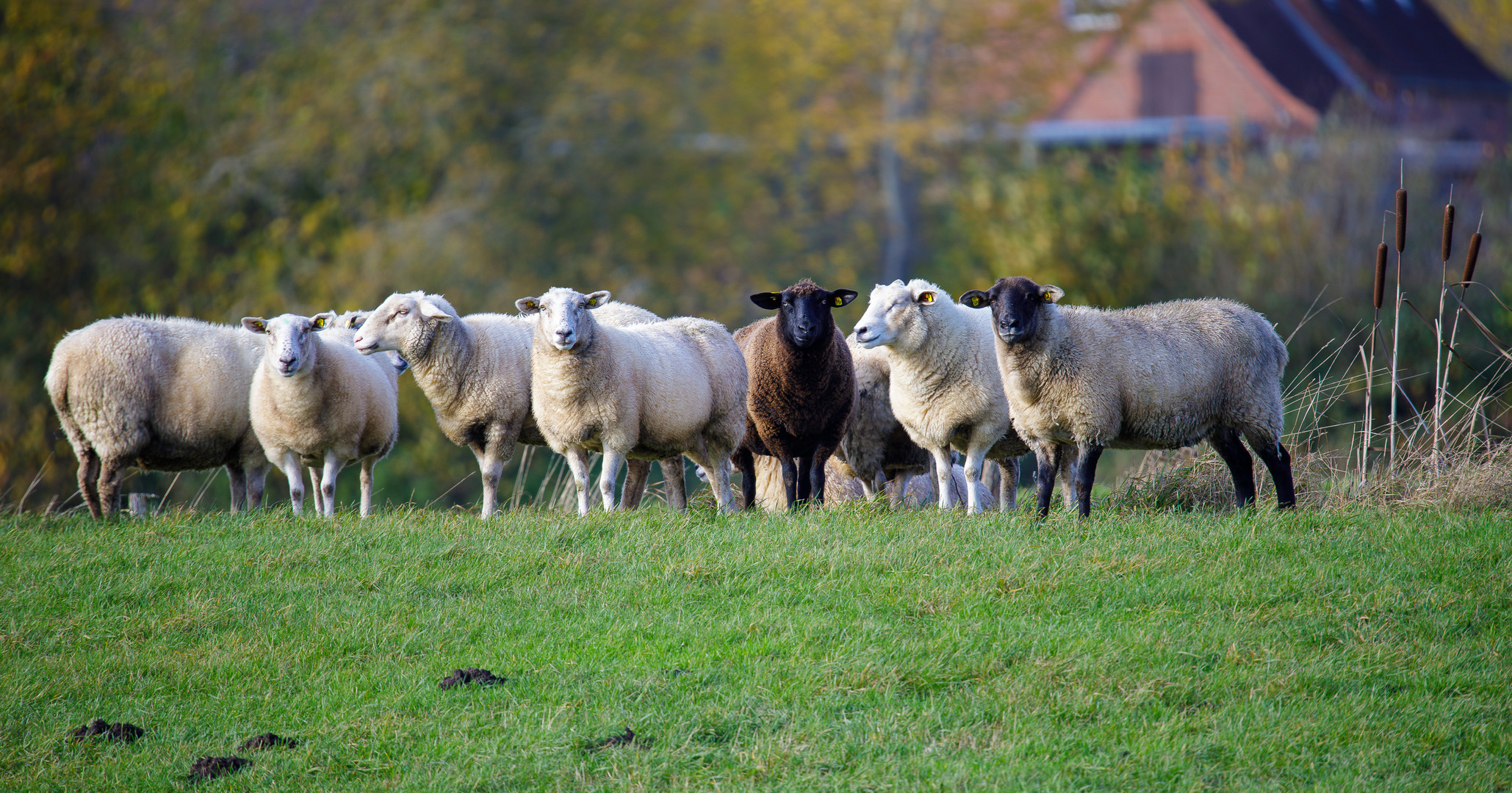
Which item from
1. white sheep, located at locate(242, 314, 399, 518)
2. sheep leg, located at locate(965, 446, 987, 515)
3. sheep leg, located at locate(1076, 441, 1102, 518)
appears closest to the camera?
sheep leg, located at locate(1076, 441, 1102, 518)

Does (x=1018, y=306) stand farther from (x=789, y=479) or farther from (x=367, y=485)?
(x=367, y=485)

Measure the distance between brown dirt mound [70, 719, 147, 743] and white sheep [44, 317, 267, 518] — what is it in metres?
4.55

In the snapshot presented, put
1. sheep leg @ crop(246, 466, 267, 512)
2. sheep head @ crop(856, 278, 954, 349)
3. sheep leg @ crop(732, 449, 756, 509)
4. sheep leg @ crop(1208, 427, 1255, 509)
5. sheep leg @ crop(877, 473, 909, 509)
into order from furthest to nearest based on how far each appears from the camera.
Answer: sheep leg @ crop(877, 473, 909, 509), sheep leg @ crop(246, 466, 267, 512), sheep leg @ crop(732, 449, 756, 509), sheep head @ crop(856, 278, 954, 349), sheep leg @ crop(1208, 427, 1255, 509)

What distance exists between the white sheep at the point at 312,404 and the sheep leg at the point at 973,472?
15.1 ft

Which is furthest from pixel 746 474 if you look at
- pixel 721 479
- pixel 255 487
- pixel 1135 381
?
pixel 255 487

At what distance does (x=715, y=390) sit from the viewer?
9898 mm

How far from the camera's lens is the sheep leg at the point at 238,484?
35.2ft

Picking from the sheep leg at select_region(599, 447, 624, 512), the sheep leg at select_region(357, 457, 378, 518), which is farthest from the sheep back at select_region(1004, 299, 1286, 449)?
the sheep leg at select_region(357, 457, 378, 518)

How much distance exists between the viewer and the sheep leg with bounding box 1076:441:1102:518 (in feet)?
27.7

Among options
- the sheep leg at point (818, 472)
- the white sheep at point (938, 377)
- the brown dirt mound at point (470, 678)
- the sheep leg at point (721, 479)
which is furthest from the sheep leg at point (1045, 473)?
the brown dirt mound at point (470, 678)

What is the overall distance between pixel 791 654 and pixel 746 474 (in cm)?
447

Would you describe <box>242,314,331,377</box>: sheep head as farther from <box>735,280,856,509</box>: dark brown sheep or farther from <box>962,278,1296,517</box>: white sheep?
<box>962,278,1296,517</box>: white sheep

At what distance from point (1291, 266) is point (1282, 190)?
170 centimetres

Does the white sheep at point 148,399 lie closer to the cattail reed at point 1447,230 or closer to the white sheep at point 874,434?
the white sheep at point 874,434
